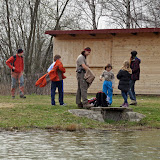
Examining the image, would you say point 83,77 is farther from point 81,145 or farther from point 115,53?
point 115,53

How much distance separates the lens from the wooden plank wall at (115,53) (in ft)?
70.7

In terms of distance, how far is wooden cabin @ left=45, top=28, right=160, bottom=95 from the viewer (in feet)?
70.5

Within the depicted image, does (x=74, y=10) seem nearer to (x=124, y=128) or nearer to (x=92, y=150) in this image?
(x=124, y=128)

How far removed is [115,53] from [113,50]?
0.60ft

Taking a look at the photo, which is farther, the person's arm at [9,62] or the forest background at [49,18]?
the forest background at [49,18]

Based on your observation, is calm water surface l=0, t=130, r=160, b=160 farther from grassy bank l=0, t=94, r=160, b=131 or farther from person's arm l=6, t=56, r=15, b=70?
person's arm l=6, t=56, r=15, b=70

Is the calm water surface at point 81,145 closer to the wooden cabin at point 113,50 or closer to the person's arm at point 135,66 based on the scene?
the person's arm at point 135,66

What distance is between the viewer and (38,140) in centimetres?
771

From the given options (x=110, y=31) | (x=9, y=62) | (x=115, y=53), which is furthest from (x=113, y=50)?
(x=9, y=62)

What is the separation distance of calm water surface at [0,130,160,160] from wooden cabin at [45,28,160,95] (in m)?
12.4

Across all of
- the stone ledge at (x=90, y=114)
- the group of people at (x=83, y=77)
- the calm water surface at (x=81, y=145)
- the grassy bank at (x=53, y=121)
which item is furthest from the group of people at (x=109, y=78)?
the calm water surface at (x=81, y=145)

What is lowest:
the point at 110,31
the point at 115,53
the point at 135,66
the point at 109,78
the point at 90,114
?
the point at 90,114

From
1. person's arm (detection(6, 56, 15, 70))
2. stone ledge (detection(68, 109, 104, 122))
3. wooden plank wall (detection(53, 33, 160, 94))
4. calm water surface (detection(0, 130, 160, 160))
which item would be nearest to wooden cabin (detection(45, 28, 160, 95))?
wooden plank wall (detection(53, 33, 160, 94))

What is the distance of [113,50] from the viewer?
22.0m
